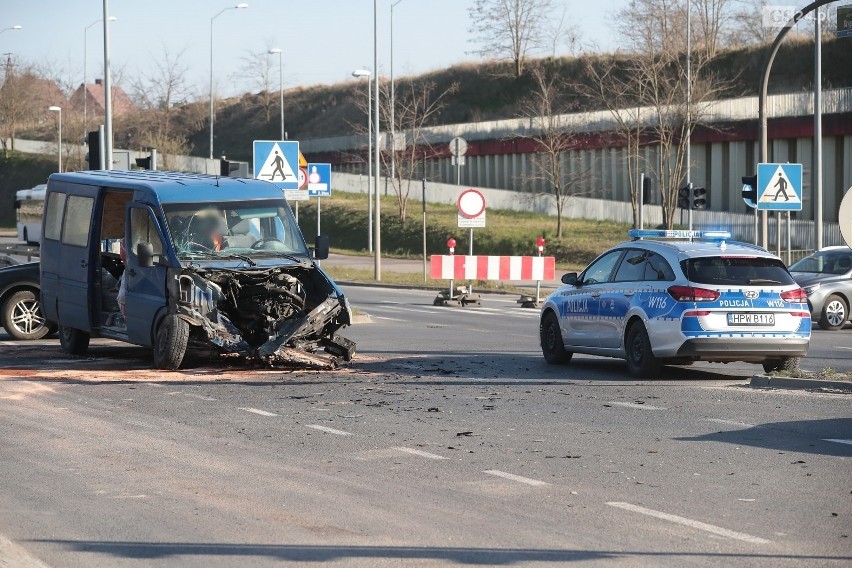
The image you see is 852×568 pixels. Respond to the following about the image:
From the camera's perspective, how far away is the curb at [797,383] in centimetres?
1409

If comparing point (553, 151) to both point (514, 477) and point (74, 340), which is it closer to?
point (74, 340)

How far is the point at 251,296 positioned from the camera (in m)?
16.3

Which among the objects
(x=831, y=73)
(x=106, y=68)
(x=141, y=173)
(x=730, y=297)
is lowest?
(x=730, y=297)

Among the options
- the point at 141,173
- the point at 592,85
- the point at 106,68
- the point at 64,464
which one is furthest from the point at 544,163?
the point at 64,464

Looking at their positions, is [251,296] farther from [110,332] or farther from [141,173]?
[141,173]

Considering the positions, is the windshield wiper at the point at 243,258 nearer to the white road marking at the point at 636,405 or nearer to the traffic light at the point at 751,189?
the white road marking at the point at 636,405

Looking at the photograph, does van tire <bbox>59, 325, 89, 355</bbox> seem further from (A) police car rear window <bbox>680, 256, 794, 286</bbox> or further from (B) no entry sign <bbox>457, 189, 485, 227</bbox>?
(B) no entry sign <bbox>457, 189, 485, 227</bbox>

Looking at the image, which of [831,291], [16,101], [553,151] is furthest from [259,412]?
→ [16,101]

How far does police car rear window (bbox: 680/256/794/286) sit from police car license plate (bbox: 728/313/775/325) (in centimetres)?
36

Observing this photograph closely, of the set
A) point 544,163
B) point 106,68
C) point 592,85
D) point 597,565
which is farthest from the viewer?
point 592,85

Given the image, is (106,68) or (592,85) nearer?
(106,68)

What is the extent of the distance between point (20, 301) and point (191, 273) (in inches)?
234

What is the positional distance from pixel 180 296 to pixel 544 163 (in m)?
49.8

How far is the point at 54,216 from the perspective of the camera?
1897 cm
